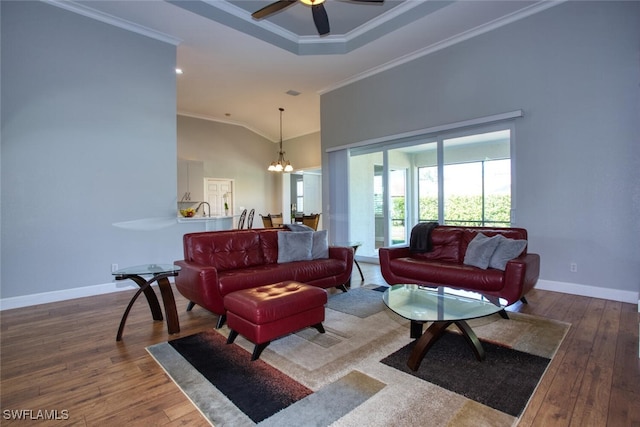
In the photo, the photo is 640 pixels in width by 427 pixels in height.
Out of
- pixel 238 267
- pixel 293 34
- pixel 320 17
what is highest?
pixel 293 34

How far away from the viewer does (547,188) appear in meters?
4.12

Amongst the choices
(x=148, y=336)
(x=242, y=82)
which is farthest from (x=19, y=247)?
(x=242, y=82)

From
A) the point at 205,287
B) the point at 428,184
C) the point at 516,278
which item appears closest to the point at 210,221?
the point at 205,287

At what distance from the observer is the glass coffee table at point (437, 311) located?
7.05ft

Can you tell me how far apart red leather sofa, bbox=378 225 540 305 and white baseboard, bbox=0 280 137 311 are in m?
3.64

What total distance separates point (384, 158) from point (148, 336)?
16.2ft

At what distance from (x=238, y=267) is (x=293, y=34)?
3.87 metres

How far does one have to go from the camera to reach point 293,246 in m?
4.00

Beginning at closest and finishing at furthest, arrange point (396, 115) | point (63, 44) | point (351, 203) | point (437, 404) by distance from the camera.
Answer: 1. point (437, 404)
2. point (63, 44)
3. point (396, 115)
4. point (351, 203)

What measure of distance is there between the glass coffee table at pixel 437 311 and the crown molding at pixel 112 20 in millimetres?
4839

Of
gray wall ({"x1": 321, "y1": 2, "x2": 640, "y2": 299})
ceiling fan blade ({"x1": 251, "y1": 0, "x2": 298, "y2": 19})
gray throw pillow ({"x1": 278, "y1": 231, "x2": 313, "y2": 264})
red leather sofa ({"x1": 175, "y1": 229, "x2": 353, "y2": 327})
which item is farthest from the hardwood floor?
ceiling fan blade ({"x1": 251, "y1": 0, "x2": 298, "y2": 19})

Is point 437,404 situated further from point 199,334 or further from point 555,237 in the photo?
point 555,237

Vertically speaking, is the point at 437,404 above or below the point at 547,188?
below

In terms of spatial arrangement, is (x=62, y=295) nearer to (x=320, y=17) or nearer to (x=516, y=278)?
(x=320, y=17)
